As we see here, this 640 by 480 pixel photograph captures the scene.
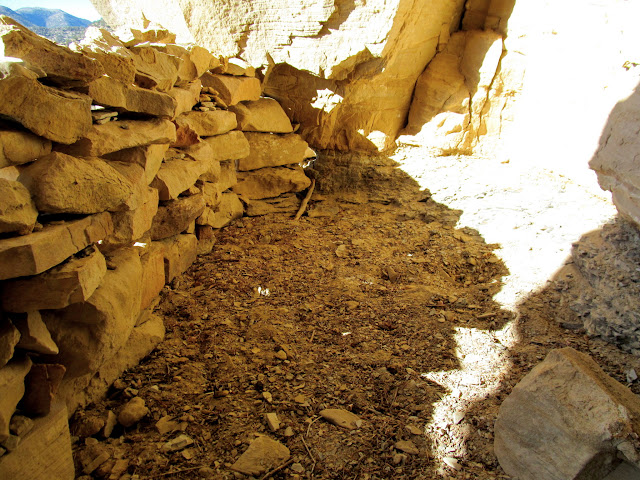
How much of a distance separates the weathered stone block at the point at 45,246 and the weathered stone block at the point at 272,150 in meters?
2.59

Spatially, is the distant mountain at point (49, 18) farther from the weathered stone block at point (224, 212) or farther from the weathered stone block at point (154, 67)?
the weathered stone block at point (224, 212)

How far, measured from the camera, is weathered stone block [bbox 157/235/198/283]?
10.1 ft

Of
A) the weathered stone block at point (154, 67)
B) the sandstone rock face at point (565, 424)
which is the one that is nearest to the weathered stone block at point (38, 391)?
the weathered stone block at point (154, 67)

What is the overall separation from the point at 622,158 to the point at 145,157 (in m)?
2.82

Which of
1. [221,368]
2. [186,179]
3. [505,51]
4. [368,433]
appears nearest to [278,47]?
[186,179]

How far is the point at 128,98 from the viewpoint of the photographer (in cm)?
235

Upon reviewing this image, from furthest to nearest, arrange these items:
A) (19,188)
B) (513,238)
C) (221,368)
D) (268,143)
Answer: (268,143)
(513,238)
(221,368)
(19,188)

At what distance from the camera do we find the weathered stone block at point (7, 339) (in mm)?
1479

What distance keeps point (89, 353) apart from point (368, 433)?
1.27 meters

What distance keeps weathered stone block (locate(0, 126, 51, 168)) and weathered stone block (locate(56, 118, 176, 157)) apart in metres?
0.19

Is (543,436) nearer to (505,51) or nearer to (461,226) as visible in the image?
(461,226)

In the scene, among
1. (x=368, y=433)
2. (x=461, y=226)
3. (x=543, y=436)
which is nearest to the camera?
(x=543, y=436)

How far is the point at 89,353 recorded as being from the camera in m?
1.89

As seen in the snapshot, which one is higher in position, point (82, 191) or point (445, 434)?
point (82, 191)
